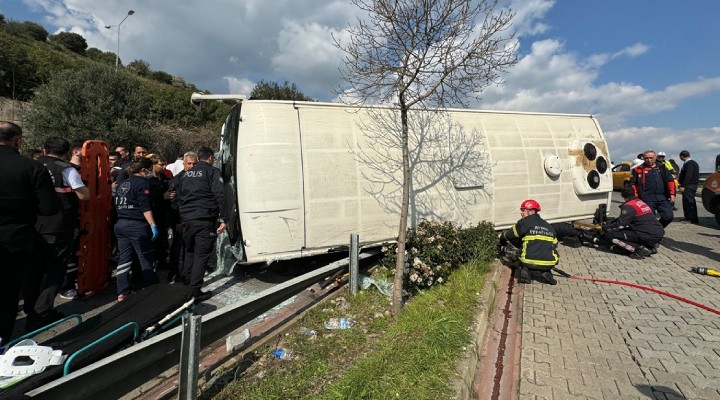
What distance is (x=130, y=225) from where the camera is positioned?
4.39m

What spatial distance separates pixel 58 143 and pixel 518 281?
260 inches

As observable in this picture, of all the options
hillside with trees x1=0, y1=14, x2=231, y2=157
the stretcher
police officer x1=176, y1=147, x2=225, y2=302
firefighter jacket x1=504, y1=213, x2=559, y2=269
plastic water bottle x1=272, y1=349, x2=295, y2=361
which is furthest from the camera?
hillside with trees x1=0, y1=14, x2=231, y2=157

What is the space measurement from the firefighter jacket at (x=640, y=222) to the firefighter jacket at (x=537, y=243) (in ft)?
8.48

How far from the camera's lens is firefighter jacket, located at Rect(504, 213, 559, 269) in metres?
5.27

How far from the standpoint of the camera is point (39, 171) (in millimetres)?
3105

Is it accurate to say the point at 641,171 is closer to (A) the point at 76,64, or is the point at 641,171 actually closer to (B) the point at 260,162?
(B) the point at 260,162

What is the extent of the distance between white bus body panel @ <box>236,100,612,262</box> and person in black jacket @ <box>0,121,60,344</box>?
1963 millimetres

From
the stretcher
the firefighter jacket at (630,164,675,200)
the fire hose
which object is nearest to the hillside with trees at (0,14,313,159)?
the stretcher

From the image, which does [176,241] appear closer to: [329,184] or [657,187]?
[329,184]

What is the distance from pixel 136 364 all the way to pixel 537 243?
209 inches

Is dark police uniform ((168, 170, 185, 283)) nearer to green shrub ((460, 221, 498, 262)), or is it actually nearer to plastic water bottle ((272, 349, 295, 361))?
plastic water bottle ((272, 349, 295, 361))

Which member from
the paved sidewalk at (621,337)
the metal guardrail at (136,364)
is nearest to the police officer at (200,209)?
the metal guardrail at (136,364)

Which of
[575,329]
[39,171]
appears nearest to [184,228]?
[39,171]

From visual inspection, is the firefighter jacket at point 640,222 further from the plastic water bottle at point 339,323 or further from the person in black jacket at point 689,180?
the plastic water bottle at point 339,323
